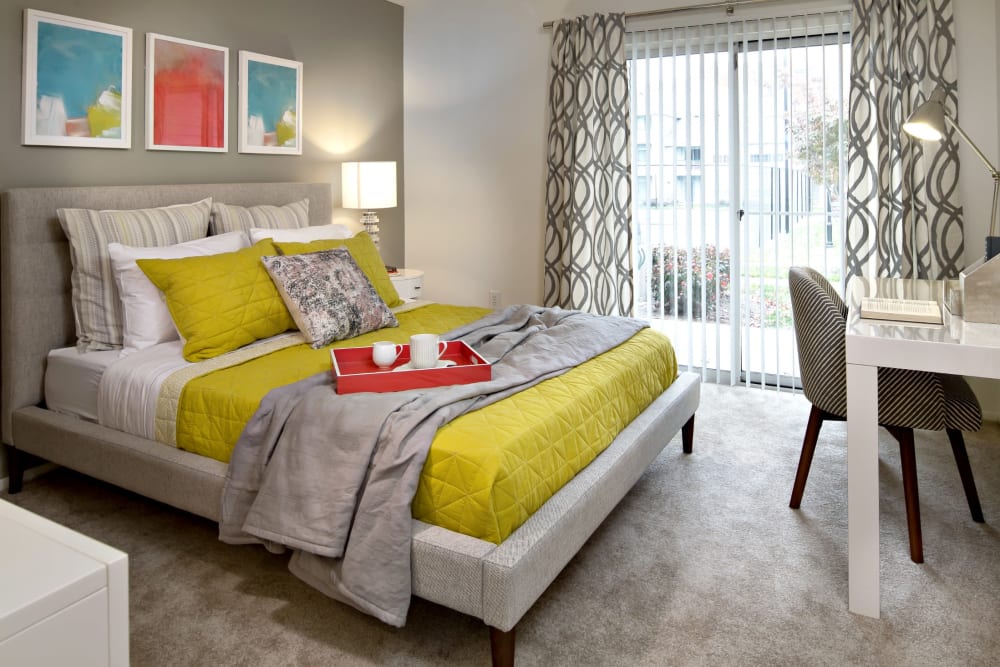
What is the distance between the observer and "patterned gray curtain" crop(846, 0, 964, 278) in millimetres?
3697

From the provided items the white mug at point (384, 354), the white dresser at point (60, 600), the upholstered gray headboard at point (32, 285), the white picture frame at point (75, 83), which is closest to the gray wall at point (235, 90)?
A: the white picture frame at point (75, 83)

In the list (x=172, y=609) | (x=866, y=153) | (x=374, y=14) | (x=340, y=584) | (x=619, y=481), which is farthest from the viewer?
(x=374, y=14)

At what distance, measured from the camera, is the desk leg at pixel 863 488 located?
197 centimetres

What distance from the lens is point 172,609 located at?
2080 mm

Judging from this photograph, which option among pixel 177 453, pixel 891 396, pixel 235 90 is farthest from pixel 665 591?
pixel 235 90

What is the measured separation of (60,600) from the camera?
2.94 ft

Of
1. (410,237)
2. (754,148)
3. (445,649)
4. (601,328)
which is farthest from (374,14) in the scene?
(445,649)

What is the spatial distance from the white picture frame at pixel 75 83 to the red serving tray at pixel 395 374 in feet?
5.21

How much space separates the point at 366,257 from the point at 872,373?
91.4 inches

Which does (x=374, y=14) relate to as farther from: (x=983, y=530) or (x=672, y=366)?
(x=983, y=530)

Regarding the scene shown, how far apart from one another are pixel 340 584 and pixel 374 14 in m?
4.11

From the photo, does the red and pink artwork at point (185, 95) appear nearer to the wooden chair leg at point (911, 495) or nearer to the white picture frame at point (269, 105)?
the white picture frame at point (269, 105)

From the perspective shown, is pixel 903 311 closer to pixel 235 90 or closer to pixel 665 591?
pixel 665 591

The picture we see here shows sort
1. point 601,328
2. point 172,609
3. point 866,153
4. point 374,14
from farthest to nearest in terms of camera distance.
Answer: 1. point 374,14
2. point 866,153
3. point 601,328
4. point 172,609
